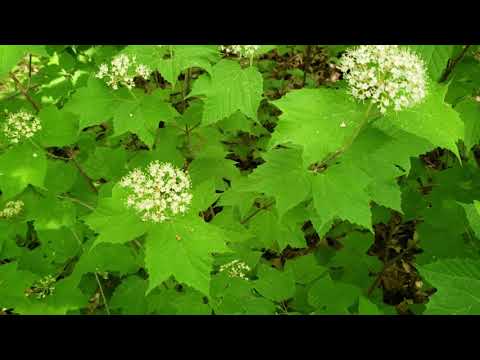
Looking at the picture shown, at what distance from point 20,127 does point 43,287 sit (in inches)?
53.0

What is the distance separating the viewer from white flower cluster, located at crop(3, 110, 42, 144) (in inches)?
132

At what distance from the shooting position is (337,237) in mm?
5590

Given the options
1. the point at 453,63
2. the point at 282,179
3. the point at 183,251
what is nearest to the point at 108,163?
the point at 183,251

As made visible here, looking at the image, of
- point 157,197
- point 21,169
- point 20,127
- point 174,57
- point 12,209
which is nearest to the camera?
point 157,197

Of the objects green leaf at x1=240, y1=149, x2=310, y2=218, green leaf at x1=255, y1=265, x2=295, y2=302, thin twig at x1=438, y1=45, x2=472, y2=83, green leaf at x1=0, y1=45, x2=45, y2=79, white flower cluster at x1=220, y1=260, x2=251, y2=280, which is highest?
green leaf at x1=0, y1=45, x2=45, y2=79

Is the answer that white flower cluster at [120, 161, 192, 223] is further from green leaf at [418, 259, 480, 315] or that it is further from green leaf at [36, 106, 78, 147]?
green leaf at [418, 259, 480, 315]

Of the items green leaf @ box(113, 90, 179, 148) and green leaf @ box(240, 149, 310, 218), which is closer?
green leaf @ box(240, 149, 310, 218)

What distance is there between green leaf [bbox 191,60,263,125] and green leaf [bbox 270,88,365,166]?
1.90 feet

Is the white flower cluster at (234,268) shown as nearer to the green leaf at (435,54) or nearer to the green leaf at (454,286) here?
the green leaf at (454,286)

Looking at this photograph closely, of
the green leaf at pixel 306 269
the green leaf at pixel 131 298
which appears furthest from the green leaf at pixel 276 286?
the green leaf at pixel 131 298

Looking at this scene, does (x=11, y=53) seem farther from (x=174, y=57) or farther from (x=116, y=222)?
(x=116, y=222)

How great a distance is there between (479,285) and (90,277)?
334 cm

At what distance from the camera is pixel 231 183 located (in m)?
3.59

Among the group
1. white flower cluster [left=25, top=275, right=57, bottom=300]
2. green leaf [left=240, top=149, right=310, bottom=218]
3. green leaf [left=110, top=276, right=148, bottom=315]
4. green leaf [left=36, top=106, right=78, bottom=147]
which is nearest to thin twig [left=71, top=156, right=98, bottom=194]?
green leaf [left=36, top=106, right=78, bottom=147]
